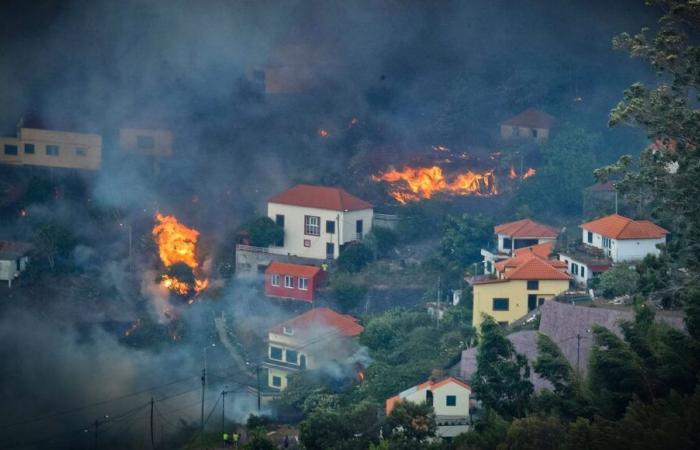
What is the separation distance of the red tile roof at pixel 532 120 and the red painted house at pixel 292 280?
35.3ft

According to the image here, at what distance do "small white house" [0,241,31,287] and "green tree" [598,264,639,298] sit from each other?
18374 millimetres

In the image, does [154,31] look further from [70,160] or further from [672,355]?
[672,355]

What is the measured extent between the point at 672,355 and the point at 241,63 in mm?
30713

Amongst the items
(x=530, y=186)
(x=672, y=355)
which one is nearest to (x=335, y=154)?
(x=530, y=186)

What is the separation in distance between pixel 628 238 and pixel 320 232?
9.79 metres

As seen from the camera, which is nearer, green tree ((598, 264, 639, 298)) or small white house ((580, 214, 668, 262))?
green tree ((598, 264, 639, 298))

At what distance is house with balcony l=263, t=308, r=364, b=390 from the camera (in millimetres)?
39969

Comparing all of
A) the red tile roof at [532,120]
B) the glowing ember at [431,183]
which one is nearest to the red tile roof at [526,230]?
the glowing ember at [431,183]

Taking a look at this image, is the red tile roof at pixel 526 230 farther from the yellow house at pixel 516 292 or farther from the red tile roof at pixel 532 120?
the red tile roof at pixel 532 120

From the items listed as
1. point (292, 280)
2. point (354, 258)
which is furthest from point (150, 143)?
point (354, 258)

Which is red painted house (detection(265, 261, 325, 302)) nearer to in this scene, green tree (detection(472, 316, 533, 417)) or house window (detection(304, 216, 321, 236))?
house window (detection(304, 216, 321, 236))

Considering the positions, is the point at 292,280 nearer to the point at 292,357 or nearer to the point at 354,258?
the point at 354,258

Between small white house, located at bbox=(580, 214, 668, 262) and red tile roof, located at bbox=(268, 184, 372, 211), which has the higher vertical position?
red tile roof, located at bbox=(268, 184, 372, 211)

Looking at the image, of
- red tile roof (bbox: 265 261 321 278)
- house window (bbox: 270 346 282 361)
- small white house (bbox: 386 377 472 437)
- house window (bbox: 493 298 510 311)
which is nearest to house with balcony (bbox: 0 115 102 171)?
red tile roof (bbox: 265 261 321 278)
